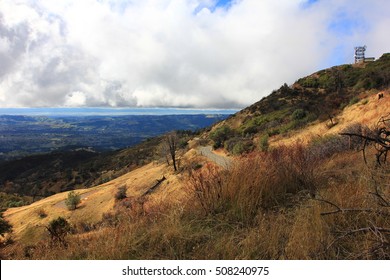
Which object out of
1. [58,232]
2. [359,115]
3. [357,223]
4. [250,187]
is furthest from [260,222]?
[359,115]

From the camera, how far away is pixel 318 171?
5832mm

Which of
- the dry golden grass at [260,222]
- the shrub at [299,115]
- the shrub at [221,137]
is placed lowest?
the shrub at [221,137]

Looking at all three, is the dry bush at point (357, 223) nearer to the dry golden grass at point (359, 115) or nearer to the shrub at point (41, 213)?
the dry golden grass at point (359, 115)

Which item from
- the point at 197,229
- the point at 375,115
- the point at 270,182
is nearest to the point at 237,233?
the point at 197,229

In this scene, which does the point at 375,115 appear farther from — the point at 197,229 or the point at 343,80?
the point at 343,80

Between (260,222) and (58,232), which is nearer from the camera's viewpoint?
(260,222)

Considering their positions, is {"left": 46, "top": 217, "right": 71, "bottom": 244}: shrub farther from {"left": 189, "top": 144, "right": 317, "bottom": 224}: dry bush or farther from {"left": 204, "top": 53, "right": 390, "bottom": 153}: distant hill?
{"left": 204, "top": 53, "right": 390, "bottom": 153}: distant hill

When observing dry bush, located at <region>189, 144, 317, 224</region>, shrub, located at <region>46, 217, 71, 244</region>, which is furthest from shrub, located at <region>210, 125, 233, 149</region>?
dry bush, located at <region>189, 144, 317, 224</region>

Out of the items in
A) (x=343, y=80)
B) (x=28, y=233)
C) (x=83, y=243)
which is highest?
(x=343, y=80)

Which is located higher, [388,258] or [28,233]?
[388,258]

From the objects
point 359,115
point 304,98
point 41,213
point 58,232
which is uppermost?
point 304,98

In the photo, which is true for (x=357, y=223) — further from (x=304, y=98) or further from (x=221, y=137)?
(x=304, y=98)

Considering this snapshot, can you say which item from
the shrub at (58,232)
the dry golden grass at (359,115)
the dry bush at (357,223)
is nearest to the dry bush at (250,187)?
the dry bush at (357,223)

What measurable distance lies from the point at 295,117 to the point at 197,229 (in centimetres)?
3783
